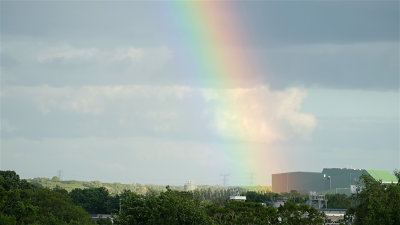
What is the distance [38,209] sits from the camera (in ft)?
284

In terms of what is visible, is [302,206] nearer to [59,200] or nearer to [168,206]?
[168,206]

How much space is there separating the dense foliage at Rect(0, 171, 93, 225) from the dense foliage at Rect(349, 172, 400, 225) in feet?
105

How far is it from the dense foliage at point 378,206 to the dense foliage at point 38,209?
31966 millimetres

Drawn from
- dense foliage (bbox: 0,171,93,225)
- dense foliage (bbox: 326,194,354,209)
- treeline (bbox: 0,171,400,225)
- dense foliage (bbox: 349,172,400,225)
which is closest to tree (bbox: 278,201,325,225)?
treeline (bbox: 0,171,400,225)

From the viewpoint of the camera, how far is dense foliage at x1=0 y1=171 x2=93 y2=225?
7038cm

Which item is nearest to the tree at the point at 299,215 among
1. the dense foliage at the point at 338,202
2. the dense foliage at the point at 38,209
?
the dense foliage at the point at 38,209

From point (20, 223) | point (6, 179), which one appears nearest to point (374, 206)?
point (20, 223)

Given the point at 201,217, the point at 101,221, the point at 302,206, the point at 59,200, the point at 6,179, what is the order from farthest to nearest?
the point at 6,179
the point at 101,221
the point at 59,200
the point at 302,206
the point at 201,217

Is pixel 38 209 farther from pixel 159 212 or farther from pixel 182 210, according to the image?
pixel 182 210

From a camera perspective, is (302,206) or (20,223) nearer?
(20,223)

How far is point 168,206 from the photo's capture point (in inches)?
2923

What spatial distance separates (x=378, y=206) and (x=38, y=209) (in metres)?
38.6

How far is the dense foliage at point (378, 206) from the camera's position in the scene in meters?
71.7

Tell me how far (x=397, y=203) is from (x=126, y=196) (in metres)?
27.7
